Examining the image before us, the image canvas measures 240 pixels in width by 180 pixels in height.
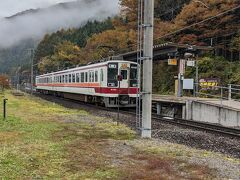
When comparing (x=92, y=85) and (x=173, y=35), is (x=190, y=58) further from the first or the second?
(x=173, y=35)

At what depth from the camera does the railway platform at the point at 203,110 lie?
59.4ft

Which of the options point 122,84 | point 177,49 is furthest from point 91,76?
point 177,49

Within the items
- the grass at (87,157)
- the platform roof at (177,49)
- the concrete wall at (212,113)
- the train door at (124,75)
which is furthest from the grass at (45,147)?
the platform roof at (177,49)

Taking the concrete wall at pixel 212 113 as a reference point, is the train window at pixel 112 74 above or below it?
above

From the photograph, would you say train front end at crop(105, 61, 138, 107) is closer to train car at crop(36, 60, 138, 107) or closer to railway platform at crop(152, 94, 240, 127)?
train car at crop(36, 60, 138, 107)

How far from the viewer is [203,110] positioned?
2002 centimetres

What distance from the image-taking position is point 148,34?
12.8 m

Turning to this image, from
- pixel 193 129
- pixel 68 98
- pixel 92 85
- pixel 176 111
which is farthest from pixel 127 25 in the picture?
pixel 193 129

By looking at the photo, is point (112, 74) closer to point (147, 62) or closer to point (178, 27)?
point (147, 62)

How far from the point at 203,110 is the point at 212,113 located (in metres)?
0.73

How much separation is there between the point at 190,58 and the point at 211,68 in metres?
10.2

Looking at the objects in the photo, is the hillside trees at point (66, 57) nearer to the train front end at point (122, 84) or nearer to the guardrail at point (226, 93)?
the guardrail at point (226, 93)

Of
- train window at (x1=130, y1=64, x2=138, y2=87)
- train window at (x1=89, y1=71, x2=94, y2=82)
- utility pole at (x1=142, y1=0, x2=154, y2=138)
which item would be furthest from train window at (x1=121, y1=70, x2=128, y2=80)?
utility pole at (x1=142, y1=0, x2=154, y2=138)

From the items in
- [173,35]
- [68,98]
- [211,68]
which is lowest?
[68,98]
